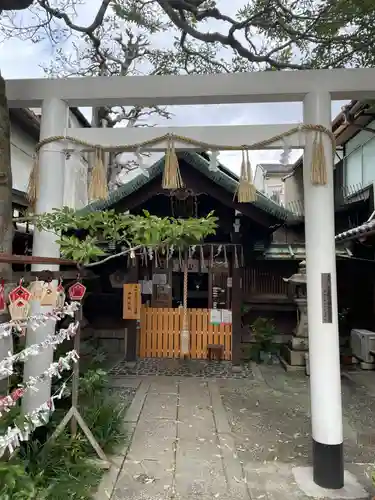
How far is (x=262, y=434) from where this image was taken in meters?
4.90

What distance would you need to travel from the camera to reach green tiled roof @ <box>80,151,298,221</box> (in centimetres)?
750

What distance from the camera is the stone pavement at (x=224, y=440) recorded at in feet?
11.8

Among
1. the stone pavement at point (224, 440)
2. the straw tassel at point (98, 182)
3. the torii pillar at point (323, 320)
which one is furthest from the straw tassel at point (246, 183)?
the stone pavement at point (224, 440)

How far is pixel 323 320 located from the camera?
368 centimetres

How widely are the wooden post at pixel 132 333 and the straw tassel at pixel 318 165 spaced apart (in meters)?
6.01

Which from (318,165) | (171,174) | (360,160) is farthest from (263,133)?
(360,160)

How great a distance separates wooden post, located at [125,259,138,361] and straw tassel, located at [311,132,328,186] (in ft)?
19.7

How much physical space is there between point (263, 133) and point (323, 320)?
2.05 m

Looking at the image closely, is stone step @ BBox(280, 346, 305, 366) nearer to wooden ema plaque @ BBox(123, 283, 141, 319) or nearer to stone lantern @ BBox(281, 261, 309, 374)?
stone lantern @ BBox(281, 261, 309, 374)

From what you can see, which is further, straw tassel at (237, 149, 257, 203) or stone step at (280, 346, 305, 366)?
stone step at (280, 346, 305, 366)

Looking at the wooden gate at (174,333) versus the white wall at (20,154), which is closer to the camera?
the wooden gate at (174,333)

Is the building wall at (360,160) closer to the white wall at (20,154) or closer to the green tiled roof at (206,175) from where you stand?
the green tiled roof at (206,175)

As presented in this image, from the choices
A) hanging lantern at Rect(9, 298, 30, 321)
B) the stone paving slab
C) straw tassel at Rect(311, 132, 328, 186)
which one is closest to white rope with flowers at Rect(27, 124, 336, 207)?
straw tassel at Rect(311, 132, 328, 186)

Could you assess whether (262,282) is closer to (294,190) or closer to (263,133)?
(294,190)
